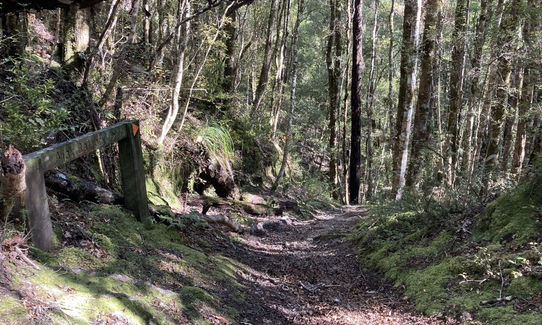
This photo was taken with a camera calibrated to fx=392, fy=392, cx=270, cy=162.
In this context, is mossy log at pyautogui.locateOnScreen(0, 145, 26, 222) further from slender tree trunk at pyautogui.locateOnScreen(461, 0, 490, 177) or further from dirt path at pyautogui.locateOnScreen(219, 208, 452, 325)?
slender tree trunk at pyautogui.locateOnScreen(461, 0, 490, 177)

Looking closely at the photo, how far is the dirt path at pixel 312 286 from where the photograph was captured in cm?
464

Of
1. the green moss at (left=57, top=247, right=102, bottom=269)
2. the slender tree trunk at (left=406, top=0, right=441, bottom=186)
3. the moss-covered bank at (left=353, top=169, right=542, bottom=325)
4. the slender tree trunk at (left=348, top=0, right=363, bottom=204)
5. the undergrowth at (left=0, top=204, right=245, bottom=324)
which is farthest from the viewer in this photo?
the slender tree trunk at (left=348, top=0, right=363, bottom=204)

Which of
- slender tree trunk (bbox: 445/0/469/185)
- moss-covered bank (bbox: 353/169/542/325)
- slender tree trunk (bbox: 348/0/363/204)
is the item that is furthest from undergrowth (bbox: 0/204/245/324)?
slender tree trunk (bbox: 348/0/363/204)

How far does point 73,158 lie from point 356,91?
14.6 meters

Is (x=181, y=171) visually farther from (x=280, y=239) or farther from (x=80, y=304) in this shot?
(x=80, y=304)

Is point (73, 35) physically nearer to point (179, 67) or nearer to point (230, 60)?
point (179, 67)

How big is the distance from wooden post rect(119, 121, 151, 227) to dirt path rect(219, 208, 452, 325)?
1889 millimetres

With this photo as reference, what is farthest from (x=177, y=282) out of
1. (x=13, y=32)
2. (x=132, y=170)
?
(x=13, y=32)

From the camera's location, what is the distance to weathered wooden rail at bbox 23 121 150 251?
3.33 m

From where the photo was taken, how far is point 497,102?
1154cm

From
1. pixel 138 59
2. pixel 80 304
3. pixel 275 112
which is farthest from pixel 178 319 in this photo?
pixel 275 112

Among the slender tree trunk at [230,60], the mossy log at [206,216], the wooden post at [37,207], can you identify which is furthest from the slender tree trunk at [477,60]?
the wooden post at [37,207]

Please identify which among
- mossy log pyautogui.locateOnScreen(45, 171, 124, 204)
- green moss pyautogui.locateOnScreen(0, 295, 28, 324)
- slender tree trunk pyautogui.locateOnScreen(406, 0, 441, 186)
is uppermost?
slender tree trunk pyautogui.locateOnScreen(406, 0, 441, 186)

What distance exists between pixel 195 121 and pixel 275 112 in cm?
968
